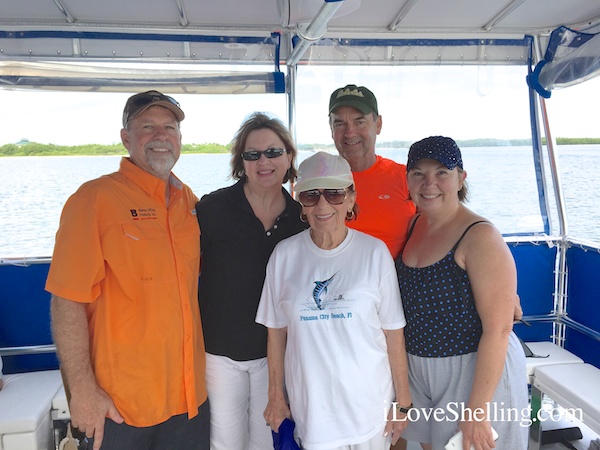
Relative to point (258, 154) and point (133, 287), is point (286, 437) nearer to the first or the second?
point (133, 287)

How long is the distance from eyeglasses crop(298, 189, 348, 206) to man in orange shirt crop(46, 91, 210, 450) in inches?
24.0

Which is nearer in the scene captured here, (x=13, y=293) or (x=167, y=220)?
(x=167, y=220)

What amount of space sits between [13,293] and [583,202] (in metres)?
5.17

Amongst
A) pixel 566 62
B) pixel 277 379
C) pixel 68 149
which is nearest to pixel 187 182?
pixel 68 149

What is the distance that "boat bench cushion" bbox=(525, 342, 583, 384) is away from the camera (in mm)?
3154

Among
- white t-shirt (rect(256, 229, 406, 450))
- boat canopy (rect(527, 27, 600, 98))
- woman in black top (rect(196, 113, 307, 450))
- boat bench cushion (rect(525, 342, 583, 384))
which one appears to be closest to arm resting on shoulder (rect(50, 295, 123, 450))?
woman in black top (rect(196, 113, 307, 450))

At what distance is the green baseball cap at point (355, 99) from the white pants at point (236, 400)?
1.38 m

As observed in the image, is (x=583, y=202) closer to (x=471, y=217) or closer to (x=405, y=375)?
(x=471, y=217)

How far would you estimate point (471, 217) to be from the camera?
175cm

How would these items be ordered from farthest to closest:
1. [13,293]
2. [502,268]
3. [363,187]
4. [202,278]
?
1. [13,293]
2. [363,187]
3. [202,278]
4. [502,268]

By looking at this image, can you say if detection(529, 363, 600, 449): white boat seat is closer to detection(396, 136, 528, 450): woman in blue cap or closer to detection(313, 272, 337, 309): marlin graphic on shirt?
detection(396, 136, 528, 450): woman in blue cap

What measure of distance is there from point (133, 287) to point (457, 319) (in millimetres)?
1295

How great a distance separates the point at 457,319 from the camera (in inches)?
67.5

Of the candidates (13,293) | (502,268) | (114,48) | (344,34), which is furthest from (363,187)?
(13,293)
